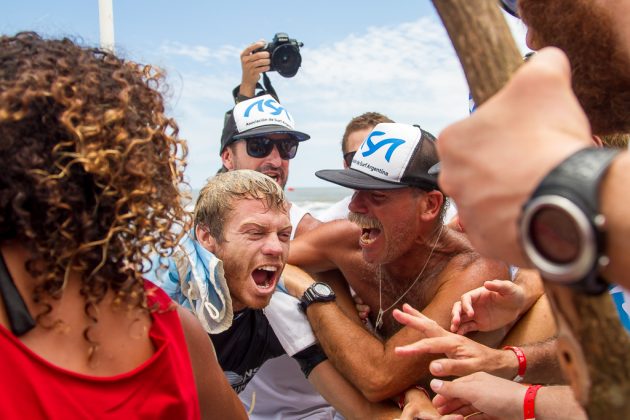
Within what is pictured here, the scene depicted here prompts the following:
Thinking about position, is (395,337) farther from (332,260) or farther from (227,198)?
(227,198)

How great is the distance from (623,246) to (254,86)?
4.74m

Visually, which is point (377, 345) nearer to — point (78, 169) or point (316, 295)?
point (316, 295)

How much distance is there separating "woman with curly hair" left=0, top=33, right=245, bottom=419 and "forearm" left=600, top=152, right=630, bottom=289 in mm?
932

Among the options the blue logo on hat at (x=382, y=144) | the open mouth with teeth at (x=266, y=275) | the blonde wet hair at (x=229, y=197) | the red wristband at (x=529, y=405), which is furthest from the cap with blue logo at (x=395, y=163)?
the red wristband at (x=529, y=405)

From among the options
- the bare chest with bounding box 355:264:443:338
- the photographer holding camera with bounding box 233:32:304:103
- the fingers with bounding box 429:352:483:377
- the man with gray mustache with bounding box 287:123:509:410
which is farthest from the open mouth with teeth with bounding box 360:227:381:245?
the photographer holding camera with bounding box 233:32:304:103

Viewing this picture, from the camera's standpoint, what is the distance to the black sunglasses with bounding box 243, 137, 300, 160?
4.75 metres

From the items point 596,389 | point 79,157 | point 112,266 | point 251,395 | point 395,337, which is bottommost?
point 251,395

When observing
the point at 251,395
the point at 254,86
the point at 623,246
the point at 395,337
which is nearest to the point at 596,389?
the point at 623,246

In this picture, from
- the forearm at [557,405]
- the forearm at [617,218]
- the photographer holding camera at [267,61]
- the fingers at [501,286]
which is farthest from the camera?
the photographer holding camera at [267,61]

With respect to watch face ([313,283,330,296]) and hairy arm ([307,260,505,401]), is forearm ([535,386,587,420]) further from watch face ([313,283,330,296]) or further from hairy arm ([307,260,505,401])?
watch face ([313,283,330,296])

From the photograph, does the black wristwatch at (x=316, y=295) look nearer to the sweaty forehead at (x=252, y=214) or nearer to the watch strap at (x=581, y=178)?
the sweaty forehead at (x=252, y=214)

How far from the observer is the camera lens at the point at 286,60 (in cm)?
560

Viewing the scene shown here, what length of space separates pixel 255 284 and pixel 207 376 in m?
1.35

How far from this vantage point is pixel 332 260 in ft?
11.5
